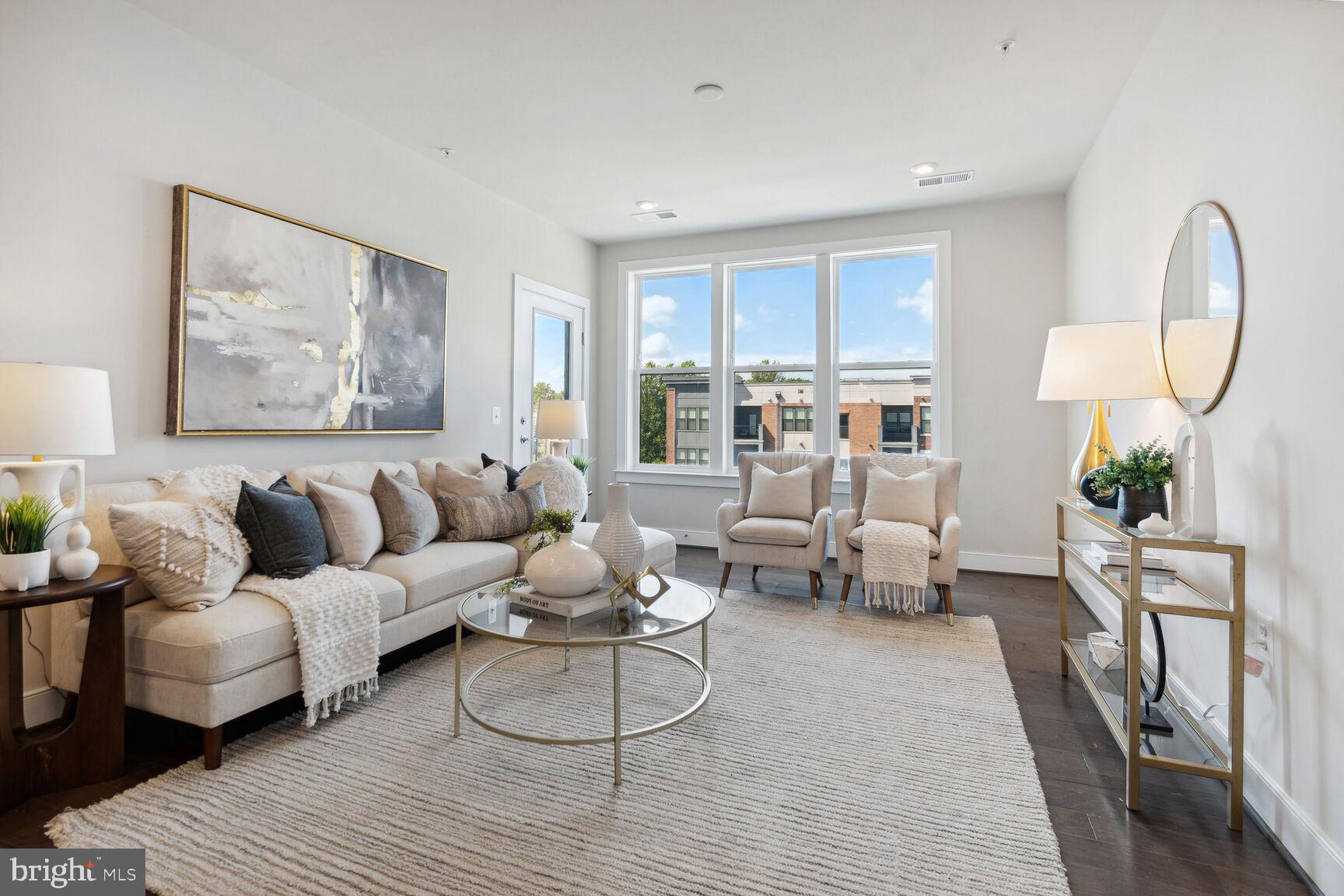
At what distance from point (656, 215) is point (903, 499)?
2.94 metres

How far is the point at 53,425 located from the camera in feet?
6.17

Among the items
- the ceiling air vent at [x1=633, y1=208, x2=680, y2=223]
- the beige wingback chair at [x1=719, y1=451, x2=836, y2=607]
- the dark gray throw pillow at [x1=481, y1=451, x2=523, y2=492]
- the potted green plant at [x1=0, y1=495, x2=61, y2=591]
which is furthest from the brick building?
the potted green plant at [x1=0, y1=495, x2=61, y2=591]

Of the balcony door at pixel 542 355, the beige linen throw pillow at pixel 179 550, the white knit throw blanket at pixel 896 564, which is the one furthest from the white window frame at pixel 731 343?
the beige linen throw pillow at pixel 179 550

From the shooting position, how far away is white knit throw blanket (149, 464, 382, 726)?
2229 mm

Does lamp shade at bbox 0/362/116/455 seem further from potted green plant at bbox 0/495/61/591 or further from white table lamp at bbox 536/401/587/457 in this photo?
white table lamp at bbox 536/401/587/457

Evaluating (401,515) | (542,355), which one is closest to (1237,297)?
(401,515)

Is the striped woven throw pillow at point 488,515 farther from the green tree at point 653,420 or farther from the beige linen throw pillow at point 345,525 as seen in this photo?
the green tree at point 653,420

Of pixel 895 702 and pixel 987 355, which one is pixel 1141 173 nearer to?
pixel 987 355

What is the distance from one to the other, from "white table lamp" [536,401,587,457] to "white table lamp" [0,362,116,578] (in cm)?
258

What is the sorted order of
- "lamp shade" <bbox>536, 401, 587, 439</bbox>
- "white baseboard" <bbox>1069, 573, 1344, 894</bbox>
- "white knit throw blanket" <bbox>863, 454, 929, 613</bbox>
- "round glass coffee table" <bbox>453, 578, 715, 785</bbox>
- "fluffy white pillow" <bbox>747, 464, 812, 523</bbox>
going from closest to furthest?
1. "white baseboard" <bbox>1069, 573, 1344, 894</bbox>
2. "round glass coffee table" <bbox>453, 578, 715, 785</bbox>
3. "white knit throw blanket" <bbox>863, 454, 929, 613</bbox>
4. "fluffy white pillow" <bbox>747, 464, 812, 523</bbox>
5. "lamp shade" <bbox>536, 401, 587, 439</bbox>

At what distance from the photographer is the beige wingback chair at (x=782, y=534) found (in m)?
3.88

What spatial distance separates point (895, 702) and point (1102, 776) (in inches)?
27.5

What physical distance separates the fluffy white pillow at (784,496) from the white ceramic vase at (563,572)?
2.16m

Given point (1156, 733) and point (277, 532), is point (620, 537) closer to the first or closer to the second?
point (277, 532)
